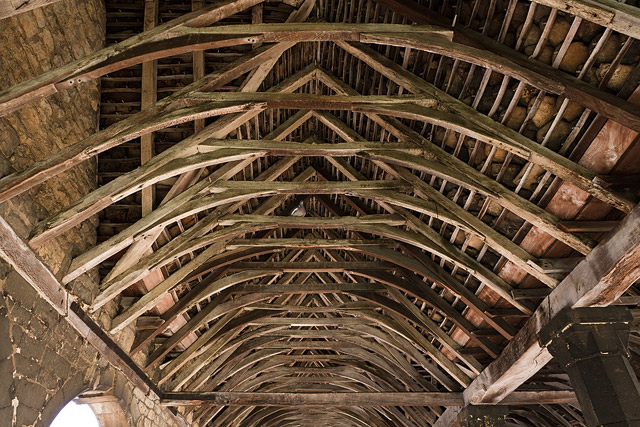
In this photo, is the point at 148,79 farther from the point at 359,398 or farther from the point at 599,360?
the point at 359,398

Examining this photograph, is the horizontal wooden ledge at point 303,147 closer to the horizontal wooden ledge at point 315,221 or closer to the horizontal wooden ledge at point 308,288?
the horizontal wooden ledge at point 315,221

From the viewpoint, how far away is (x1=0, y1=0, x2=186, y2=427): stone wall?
13.7 feet

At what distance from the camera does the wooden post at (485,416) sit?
8016 millimetres

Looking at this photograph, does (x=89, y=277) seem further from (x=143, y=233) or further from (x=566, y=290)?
(x=566, y=290)

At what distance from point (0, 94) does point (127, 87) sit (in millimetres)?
2244

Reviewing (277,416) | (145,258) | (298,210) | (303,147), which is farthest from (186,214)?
(277,416)

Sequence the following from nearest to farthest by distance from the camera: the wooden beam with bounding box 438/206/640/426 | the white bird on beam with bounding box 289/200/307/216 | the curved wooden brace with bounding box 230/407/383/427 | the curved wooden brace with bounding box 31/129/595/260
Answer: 1. the wooden beam with bounding box 438/206/640/426
2. the curved wooden brace with bounding box 31/129/595/260
3. the white bird on beam with bounding box 289/200/307/216
4. the curved wooden brace with bounding box 230/407/383/427

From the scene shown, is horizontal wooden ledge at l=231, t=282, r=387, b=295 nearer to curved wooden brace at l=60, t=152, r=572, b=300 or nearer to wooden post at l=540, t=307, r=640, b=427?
curved wooden brace at l=60, t=152, r=572, b=300

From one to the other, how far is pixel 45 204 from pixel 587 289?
16.9 feet

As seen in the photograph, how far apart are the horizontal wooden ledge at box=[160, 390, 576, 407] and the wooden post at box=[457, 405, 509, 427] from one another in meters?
0.15

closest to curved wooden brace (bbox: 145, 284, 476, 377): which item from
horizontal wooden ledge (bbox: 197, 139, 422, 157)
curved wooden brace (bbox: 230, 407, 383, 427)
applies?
horizontal wooden ledge (bbox: 197, 139, 422, 157)

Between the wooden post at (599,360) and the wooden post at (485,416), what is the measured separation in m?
3.30

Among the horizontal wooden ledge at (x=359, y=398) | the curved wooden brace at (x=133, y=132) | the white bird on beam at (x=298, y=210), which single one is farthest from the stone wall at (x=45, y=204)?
the white bird on beam at (x=298, y=210)

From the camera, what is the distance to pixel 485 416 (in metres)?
8.06
